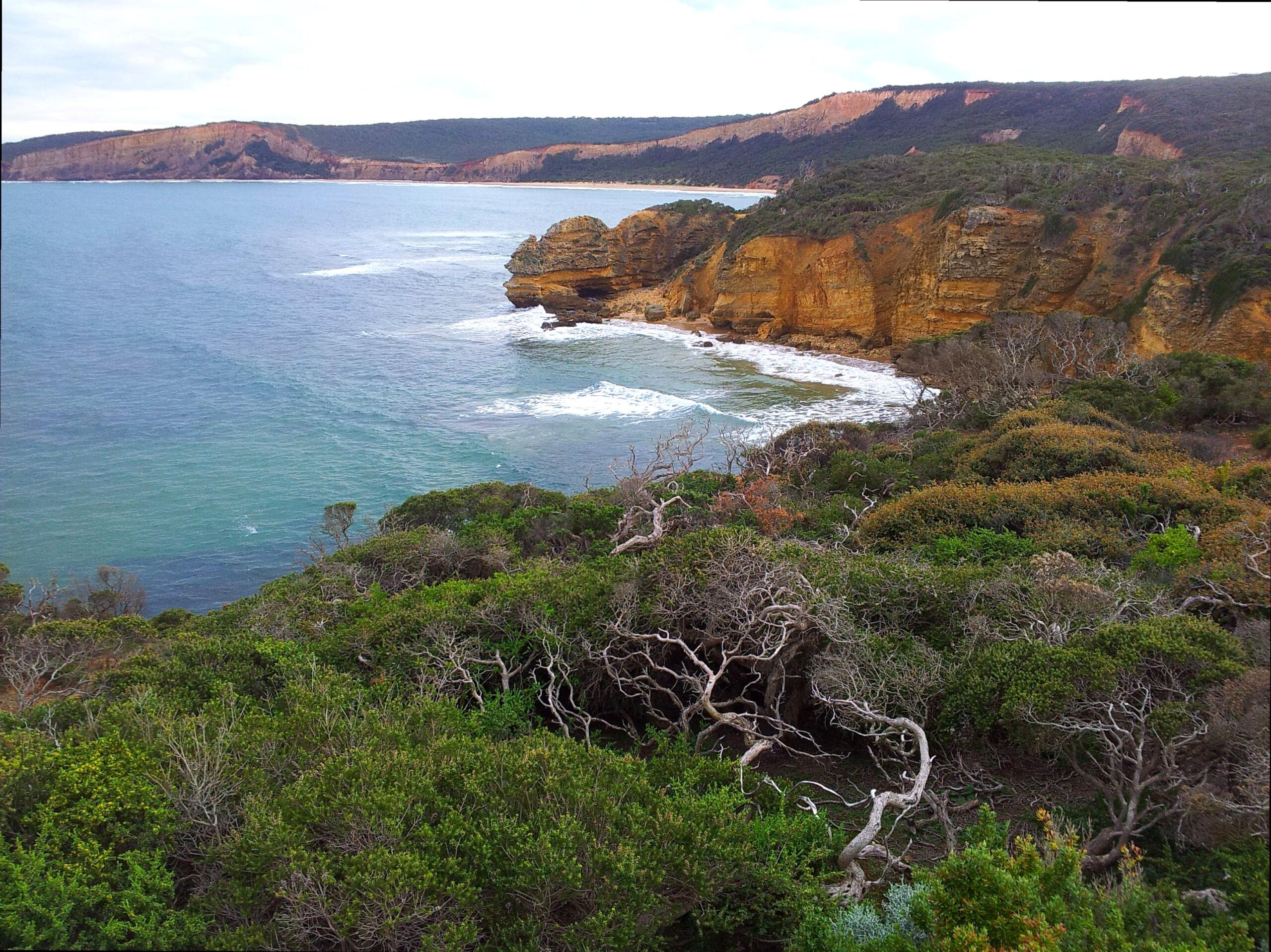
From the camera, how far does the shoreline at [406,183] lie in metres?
118

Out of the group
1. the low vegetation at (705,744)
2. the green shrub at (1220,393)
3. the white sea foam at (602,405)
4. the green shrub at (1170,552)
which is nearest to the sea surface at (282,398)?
the white sea foam at (602,405)

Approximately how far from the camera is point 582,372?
128 feet

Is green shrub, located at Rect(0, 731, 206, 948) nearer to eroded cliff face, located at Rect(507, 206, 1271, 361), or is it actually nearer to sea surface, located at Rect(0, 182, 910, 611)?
sea surface, located at Rect(0, 182, 910, 611)

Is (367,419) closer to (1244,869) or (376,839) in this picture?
(376,839)

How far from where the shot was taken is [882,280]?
38250mm

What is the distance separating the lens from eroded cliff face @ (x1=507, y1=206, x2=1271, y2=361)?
2795 cm

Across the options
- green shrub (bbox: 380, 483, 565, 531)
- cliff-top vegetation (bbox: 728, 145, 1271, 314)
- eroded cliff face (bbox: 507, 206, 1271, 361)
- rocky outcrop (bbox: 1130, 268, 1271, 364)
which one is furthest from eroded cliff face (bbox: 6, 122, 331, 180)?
rocky outcrop (bbox: 1130, 268, 1271, 364)

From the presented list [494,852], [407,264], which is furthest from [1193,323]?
[407,264]

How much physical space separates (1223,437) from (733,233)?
107 ft

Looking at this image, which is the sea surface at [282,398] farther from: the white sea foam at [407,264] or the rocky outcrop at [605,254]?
the rocky outcrop at [605,254]

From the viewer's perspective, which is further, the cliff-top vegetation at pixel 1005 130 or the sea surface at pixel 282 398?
the cliff-top vegetation at pixel 1005 130

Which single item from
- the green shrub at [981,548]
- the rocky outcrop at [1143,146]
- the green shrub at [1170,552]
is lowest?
the green shrub at [981,548]

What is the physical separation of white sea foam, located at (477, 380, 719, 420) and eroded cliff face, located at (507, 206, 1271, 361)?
11262 millimetres

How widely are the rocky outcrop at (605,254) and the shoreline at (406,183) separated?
54916 millimetres
